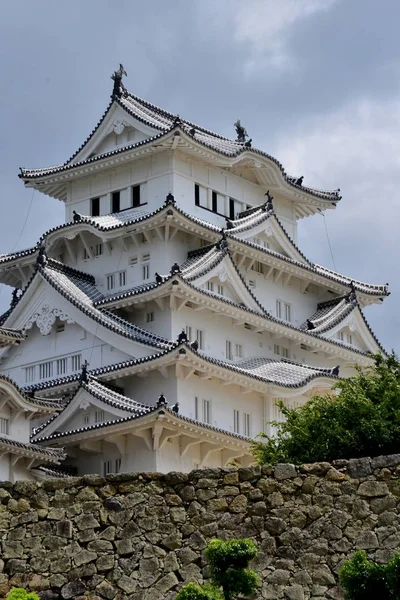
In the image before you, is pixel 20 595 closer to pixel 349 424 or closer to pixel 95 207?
pixel 349 424

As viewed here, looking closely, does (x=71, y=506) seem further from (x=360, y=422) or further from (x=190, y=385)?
(x=190, y=385)

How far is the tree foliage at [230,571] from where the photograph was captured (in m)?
21.5

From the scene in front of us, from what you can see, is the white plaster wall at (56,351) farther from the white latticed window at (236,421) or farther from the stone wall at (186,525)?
the stone wall at (186,525)

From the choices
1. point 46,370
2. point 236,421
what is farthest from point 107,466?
point 46,370

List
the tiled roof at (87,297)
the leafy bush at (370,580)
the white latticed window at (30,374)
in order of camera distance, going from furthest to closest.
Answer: the white latticed window at (30,374), the tiled roof at (87,297), the leafy bush at (370,580)

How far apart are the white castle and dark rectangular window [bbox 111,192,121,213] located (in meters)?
0.05

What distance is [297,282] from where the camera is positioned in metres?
57.1

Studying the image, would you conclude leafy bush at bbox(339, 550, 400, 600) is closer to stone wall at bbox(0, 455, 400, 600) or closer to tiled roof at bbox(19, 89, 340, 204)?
stone wall at bbox(0, 455, 400, 600)

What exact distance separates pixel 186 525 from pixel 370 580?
3.11 meters

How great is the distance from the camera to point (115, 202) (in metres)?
54.9

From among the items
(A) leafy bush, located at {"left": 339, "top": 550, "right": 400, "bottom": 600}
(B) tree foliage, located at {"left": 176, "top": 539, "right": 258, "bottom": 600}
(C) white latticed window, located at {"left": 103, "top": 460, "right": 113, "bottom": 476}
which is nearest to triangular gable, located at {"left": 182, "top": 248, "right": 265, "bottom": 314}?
(C) white latticed window, located at {"left": 103, "top": 460, "right": 113, "bottom": 476}

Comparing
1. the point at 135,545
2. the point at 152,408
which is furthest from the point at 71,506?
the point at 152,408

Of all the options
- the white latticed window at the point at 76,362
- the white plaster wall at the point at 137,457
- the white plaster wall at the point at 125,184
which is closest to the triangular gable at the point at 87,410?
the white plaster wall at the point at 137,457

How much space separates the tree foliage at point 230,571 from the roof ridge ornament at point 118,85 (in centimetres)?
3578
